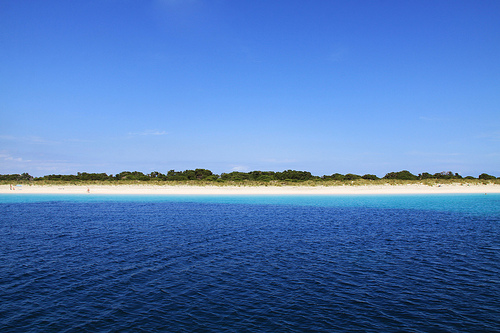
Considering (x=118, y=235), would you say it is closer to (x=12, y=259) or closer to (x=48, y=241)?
(x=48, y=241)

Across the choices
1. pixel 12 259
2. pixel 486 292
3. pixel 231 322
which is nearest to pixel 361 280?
pixel 486 292

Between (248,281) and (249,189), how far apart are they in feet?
234

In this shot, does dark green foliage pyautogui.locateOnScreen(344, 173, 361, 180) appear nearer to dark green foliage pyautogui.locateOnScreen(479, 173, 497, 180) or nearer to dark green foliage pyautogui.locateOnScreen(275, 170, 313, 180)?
dark green foliage pyautogui.locateOnScreen(275, 170, 313, 180)

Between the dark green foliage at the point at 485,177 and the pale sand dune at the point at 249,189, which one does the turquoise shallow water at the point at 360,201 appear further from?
the dark green foliage at the point at 485,177

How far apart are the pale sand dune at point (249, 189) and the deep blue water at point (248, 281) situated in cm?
5482

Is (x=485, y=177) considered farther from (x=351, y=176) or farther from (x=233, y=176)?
(x=233, y=176)

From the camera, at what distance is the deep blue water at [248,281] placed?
984cm

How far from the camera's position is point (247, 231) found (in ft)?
83.5

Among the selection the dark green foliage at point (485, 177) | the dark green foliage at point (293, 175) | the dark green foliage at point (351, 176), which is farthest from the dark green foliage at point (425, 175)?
the dark green foliage at point (293, 175)

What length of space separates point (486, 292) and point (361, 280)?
4.73 meters

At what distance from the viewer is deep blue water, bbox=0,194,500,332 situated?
32.3 ft

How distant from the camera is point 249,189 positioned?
84.7m

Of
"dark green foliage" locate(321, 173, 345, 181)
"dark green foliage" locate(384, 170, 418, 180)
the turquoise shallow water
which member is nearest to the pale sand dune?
the turquoise shallow water

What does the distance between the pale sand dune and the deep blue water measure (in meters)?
54.8
